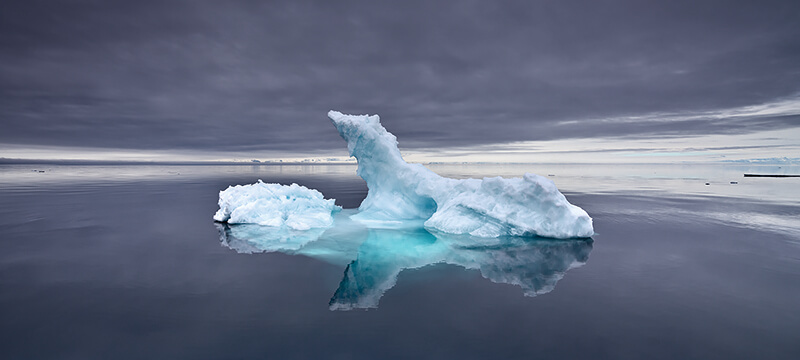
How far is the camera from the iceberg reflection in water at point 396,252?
8445 millimetres

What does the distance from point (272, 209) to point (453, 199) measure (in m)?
8.88

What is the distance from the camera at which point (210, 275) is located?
9008 mm

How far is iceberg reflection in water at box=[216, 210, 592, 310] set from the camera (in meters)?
8.45

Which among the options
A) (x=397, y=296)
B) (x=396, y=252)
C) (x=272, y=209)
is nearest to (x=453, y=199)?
(x=396, y=252)

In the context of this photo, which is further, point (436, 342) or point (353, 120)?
point (353, 120)

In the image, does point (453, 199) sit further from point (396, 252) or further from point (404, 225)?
point (396, 252)

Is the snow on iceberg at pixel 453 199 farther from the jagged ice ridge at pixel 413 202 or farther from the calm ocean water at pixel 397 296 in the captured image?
the calm ocean water at pixel 397 296

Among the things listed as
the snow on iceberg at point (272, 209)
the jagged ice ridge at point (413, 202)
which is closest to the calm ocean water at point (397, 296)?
the jagged ice ridge at point (413, 202)

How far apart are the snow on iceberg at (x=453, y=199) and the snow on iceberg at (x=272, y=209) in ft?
8.58

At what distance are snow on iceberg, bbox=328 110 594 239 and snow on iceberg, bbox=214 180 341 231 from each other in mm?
2614

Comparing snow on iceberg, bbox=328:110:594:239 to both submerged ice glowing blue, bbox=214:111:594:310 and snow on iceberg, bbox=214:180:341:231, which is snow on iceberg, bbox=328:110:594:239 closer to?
submerged ice glowing blue, bbox=214:111:594:310

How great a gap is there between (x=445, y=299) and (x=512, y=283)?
2147 millimetres

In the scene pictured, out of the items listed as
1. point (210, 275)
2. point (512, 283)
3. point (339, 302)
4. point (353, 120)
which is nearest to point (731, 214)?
point (512, 283)

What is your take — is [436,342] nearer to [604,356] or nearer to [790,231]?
[604,356]
